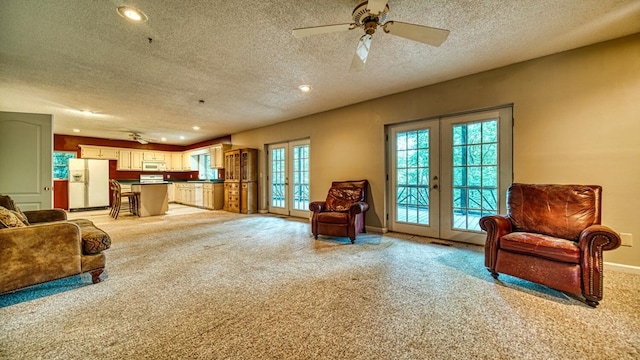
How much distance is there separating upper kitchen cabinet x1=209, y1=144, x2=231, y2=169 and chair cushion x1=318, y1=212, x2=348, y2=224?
5.46 m

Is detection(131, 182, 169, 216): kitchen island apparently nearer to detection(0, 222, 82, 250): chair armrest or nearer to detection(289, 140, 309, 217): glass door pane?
detection(289, 140, 309, 217): glass door pane

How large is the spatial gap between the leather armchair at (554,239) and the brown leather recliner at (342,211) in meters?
1.75

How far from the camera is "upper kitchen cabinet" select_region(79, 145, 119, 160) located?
26.7ft

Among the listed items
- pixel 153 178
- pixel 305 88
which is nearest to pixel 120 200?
pixel 153 178

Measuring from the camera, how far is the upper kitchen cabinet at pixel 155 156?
31.1 feet

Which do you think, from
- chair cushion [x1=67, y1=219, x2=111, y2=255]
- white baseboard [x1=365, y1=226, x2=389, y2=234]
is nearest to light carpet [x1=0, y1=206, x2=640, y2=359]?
chair cushion [x1=67, y1=219, x2=111, y2=255]

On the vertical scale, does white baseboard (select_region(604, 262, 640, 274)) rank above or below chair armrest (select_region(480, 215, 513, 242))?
below

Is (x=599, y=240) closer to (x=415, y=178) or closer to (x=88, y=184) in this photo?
(x=415, y=178)

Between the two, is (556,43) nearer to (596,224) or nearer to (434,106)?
(434,106)

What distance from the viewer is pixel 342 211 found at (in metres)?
4.26

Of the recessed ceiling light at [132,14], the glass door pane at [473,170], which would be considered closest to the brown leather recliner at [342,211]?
the glass door pane at [473,170]

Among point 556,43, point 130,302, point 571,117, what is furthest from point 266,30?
point 571,117

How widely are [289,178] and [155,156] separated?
6.62 meters

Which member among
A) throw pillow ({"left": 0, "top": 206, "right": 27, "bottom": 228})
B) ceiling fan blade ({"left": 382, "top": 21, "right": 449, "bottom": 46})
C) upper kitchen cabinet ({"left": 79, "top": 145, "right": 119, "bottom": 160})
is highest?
ceiling fan blade ({"left": 382, "top": 21, "right": 449, "bottom": 46})
